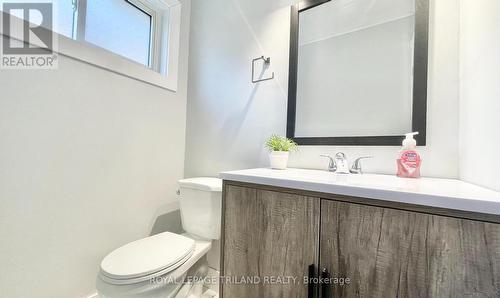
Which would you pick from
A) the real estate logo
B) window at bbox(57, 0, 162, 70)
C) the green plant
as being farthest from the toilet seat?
window at bbox(57, 0, 162, 70)

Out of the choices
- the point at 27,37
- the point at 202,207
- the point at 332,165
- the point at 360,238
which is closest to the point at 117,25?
the point at 27,37

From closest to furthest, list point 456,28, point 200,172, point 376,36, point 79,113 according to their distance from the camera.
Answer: point 456,28
point 376,36
point 79,113
point 200,172

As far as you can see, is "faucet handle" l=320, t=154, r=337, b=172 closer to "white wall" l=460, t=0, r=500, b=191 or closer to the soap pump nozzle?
the soap pump nozzle

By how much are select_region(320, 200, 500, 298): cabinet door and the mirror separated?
0.53m

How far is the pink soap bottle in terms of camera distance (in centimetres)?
88

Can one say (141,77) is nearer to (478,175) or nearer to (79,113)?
(79,113)

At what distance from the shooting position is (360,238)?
2.08 feet

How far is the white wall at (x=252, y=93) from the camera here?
0.92m

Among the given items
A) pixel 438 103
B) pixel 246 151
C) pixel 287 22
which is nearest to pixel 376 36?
pixel 438 103

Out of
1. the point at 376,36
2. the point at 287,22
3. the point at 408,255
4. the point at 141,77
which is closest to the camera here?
the point at 408,255

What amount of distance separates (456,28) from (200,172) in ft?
5.49

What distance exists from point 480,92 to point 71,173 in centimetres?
180

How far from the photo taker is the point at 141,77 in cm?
147

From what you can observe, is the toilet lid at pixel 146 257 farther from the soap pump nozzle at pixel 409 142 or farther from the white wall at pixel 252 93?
the soap pump nozzle at pixel 409 142
